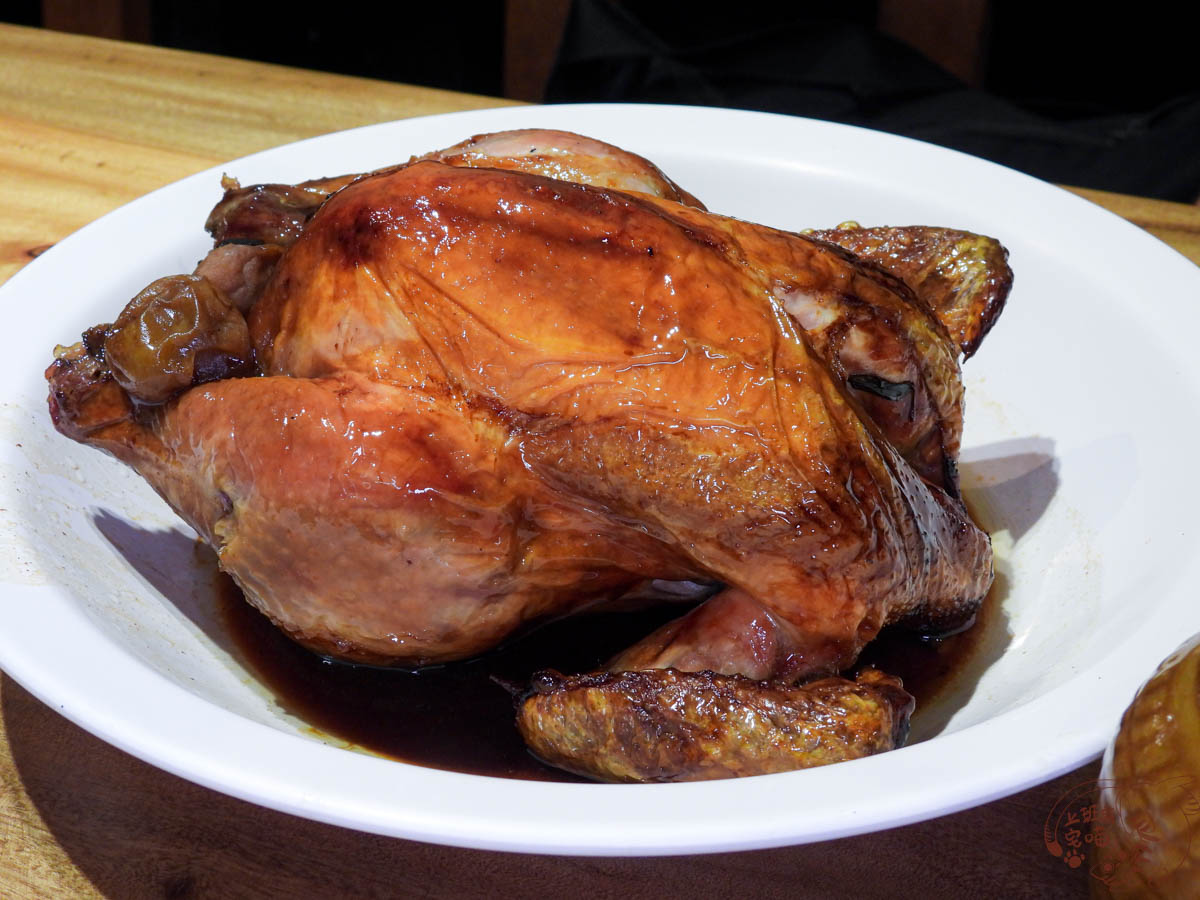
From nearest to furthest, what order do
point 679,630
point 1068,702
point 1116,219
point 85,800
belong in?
point 1068,702 < point 85,800 < point 679,630 < point 1116,219

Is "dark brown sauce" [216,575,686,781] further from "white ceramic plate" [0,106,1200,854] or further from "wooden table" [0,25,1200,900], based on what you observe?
"wooden table" [0,25,1200,900]

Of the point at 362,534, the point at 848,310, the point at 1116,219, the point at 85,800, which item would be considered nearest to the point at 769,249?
the point at 848,310

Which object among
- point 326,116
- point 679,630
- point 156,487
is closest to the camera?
point 679,630

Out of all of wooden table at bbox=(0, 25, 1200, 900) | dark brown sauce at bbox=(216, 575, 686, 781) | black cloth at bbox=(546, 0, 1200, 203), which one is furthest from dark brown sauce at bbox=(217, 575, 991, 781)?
black cloth at bbox=(546, 0, 1200, 203)

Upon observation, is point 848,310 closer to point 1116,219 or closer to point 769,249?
point 769,249

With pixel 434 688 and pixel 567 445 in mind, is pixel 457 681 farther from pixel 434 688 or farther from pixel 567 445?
pixel 567 445

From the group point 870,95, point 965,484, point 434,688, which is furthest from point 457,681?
point 870,95
